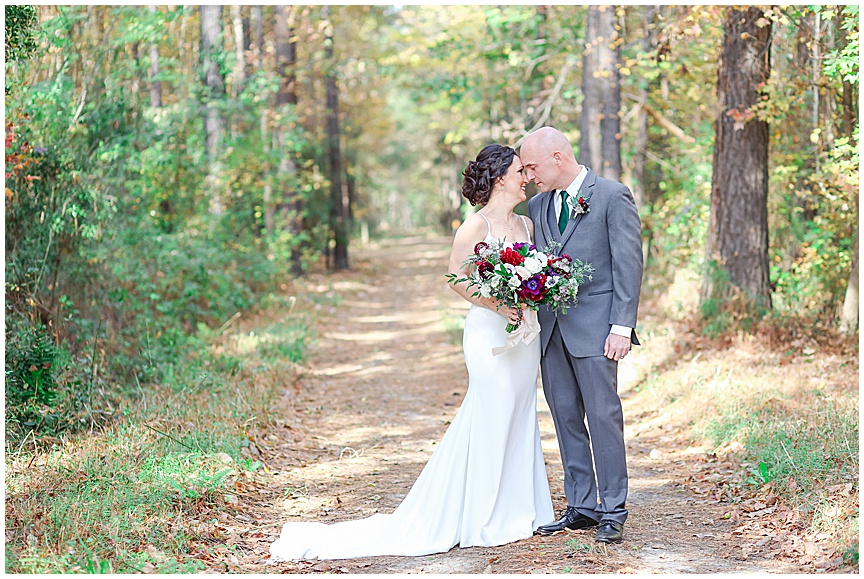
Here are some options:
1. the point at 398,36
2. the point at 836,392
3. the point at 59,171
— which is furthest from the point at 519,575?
the point at 398,36

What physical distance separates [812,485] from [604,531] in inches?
59.2

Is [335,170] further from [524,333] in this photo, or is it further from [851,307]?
[524,333]

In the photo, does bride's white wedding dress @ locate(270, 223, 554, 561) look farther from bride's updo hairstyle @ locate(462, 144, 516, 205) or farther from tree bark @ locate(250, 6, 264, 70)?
tree bark @ locate(250, 6, 264, 70)

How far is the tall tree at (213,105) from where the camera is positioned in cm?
1386

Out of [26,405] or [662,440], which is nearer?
[26,405]

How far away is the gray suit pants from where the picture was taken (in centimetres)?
493

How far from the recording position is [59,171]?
832 cm

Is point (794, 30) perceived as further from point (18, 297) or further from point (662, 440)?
point (18, 297)

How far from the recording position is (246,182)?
50.3 feet

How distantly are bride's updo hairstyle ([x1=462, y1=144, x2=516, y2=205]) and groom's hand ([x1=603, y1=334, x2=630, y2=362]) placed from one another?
1160mm

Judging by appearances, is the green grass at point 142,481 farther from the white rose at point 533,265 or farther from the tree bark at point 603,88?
the tree bark at point 603,88

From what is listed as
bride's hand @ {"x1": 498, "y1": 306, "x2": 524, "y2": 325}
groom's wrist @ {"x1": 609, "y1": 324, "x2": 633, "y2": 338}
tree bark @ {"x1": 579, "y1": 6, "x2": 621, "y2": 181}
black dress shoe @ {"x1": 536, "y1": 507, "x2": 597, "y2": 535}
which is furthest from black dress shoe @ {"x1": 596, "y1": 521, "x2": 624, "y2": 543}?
tree bark @ {"x1": 579, "y1": 6, "x2": 621, "y2": 181}

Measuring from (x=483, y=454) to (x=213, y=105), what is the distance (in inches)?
398

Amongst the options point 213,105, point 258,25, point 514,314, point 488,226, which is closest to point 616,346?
point 514,314
